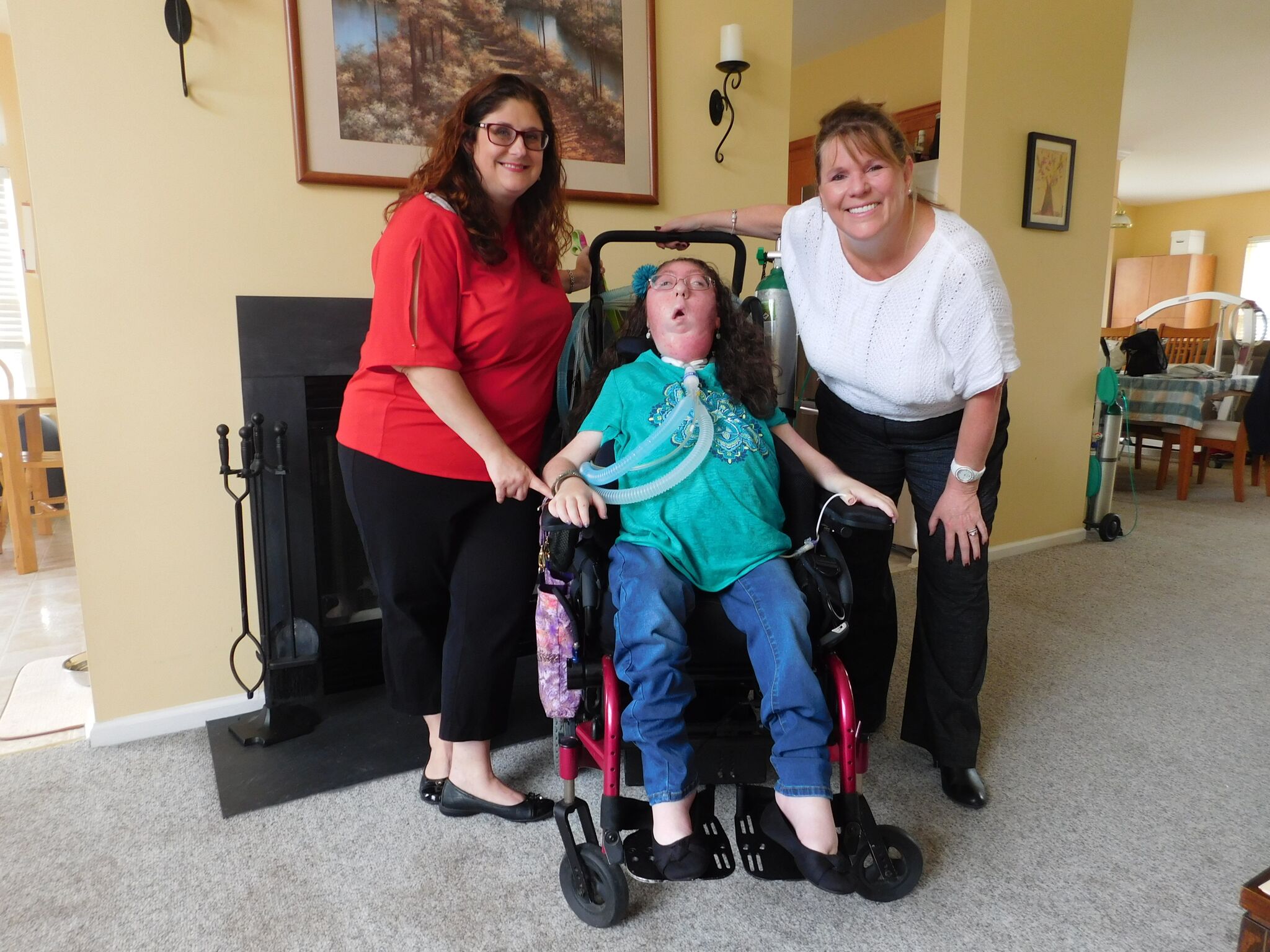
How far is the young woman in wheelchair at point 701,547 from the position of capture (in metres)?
1.23

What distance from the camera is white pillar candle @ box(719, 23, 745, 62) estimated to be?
2.23 metres

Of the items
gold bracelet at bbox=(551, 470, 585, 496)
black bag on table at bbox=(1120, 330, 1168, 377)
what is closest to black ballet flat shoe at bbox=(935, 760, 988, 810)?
gold bracelet at bbox=(551, 470, 585, 496)

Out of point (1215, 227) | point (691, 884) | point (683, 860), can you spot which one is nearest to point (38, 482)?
point (691, 884)

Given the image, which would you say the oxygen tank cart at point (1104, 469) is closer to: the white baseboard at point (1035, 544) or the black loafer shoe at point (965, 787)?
the white baseboard at point (1035, 544)

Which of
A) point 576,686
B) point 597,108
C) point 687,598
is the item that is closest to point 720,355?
point 687,598

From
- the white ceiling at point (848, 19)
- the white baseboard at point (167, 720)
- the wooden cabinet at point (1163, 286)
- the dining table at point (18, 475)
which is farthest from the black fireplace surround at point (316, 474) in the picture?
the wooden cabinet at point (1163, 286)

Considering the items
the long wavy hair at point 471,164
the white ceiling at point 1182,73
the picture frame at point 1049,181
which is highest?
the white ceiling at point 1182,73

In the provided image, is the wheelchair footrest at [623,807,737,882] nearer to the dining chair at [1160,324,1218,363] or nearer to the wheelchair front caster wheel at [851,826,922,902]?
the wheelchair front caster wheel at [851,826,922,902]

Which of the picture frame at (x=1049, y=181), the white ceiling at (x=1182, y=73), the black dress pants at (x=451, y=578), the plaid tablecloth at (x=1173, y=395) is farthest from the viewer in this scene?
the plaid tablecloth at (x=1173, y=395)

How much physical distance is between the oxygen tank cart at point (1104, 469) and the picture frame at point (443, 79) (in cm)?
271

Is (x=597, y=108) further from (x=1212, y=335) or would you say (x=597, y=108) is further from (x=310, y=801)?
(x=1212, y=335)

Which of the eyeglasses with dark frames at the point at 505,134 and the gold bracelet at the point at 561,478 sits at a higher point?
the eyeglasses with dark frames at the point at 505,134

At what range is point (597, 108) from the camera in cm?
219

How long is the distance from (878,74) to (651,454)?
13.4 feet
